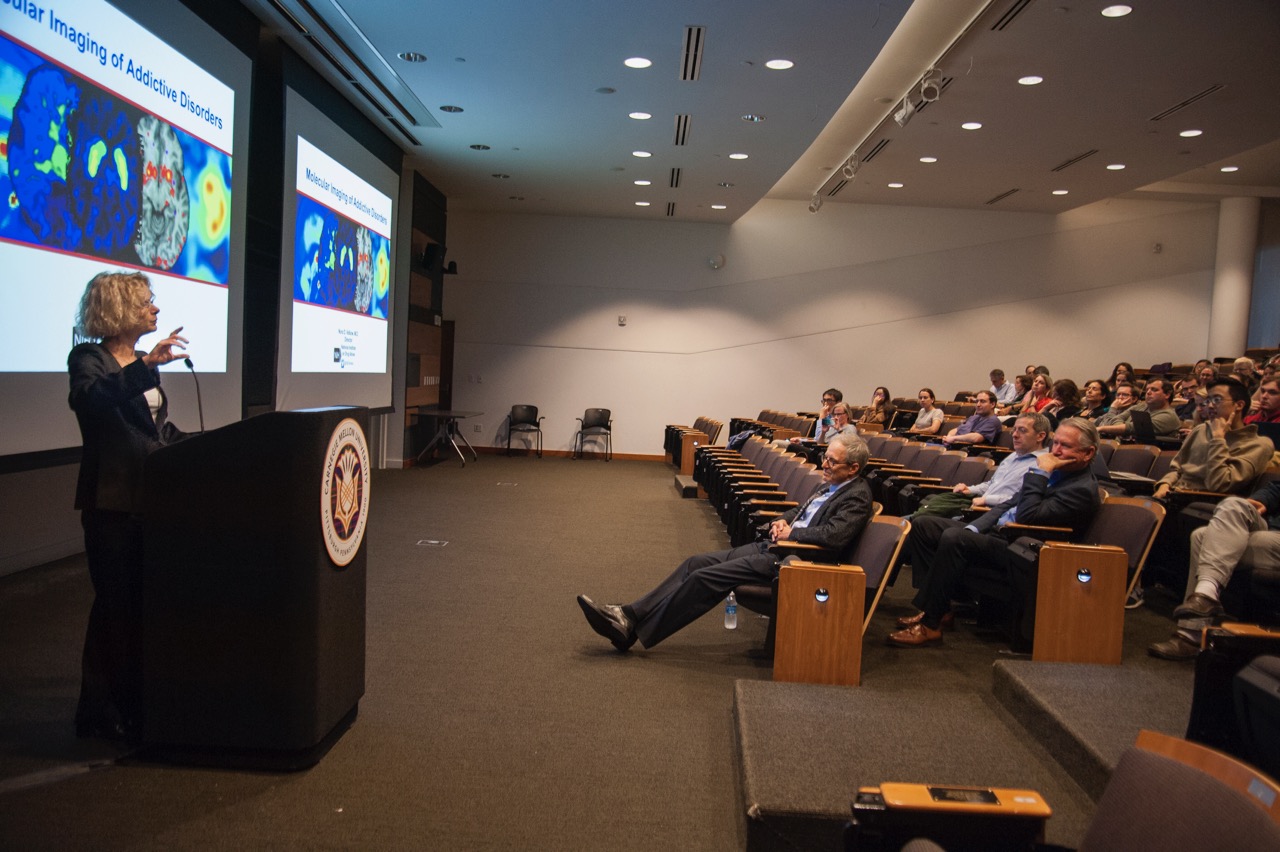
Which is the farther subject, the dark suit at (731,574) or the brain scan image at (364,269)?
the brain scan image at (364,269)

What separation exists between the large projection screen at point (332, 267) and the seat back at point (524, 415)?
14.0 ft

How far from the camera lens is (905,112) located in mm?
8078

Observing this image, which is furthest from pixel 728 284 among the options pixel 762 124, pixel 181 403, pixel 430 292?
pixel 181 403

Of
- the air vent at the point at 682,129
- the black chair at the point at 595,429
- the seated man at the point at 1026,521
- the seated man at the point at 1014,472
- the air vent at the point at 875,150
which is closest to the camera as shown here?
the seated man at the point at 1026,521

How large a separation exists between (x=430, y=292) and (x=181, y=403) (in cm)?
709

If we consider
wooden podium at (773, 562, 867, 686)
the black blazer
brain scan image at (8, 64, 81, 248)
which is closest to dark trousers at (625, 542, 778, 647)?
wooden podium at (773, 562, 867, 686)

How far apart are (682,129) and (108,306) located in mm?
6780

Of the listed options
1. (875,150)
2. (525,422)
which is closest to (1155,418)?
(875,150)

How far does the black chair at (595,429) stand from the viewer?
1408 centimetres

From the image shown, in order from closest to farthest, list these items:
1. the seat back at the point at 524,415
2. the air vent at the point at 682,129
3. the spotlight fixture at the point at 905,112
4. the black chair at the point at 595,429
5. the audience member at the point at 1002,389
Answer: the spotlight fixture at the point at 905,112 → the air vent at the point at 682,129 → the audience member at the point at 1002,389 → the seat back at the point at 524,415 → the black chair at the point at 595,429

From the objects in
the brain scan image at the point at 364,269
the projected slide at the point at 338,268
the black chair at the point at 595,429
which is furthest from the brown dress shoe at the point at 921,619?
the black chair at the point at 595,429

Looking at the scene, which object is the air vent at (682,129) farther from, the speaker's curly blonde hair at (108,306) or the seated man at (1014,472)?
the speaker's curly blonde hair at (108,306)

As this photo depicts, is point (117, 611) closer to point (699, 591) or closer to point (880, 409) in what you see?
point (699, 591)

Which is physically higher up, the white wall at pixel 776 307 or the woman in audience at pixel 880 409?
the white wall at pixel 776 307
